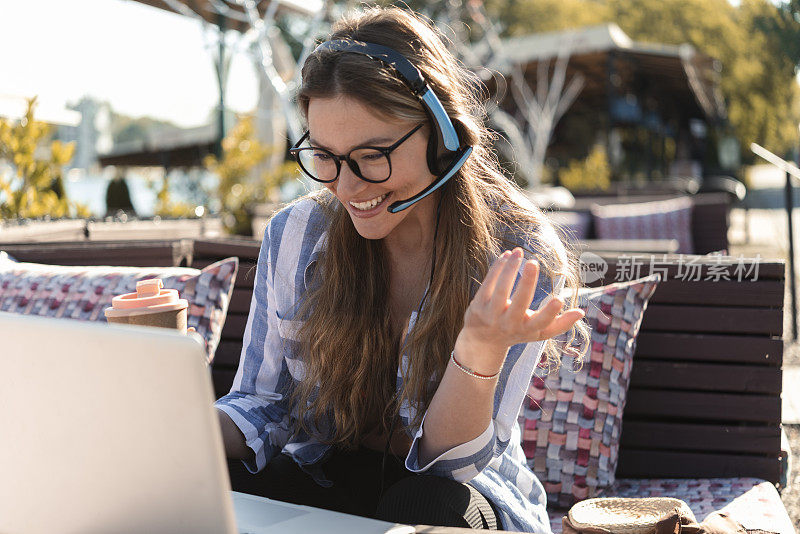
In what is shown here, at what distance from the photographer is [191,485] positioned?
947 mm

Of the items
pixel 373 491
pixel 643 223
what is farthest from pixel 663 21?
pixel 373 491

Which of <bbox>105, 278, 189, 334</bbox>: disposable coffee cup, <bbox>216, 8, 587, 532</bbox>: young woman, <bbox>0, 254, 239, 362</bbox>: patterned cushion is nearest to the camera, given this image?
<bbox>105, 278, 189, 334</bbox>: disposable coffee cup

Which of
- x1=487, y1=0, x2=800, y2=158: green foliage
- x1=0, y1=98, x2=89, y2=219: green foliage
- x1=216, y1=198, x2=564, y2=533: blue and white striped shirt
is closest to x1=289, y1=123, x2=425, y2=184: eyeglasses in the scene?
x1=216, y1=198, x2=564, y2=533: blue and white striped shirt

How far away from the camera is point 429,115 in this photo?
177 cm

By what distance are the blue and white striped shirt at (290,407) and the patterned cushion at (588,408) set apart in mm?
368

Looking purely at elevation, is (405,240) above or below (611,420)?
above

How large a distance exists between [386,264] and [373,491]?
564mm

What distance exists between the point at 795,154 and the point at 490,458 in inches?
226

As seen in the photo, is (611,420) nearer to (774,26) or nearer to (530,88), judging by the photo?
(774,26)

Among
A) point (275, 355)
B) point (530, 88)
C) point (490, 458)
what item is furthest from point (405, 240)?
point (530, 88)

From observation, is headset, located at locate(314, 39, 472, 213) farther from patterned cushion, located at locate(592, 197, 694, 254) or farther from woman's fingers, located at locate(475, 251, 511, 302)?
patterned cushion, located at locate(592, 197, 694, 254)

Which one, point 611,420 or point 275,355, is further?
point 611,420

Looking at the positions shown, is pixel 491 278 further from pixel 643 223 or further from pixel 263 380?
pixel 643 223

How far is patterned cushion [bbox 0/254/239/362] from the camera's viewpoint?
8.77 feet
